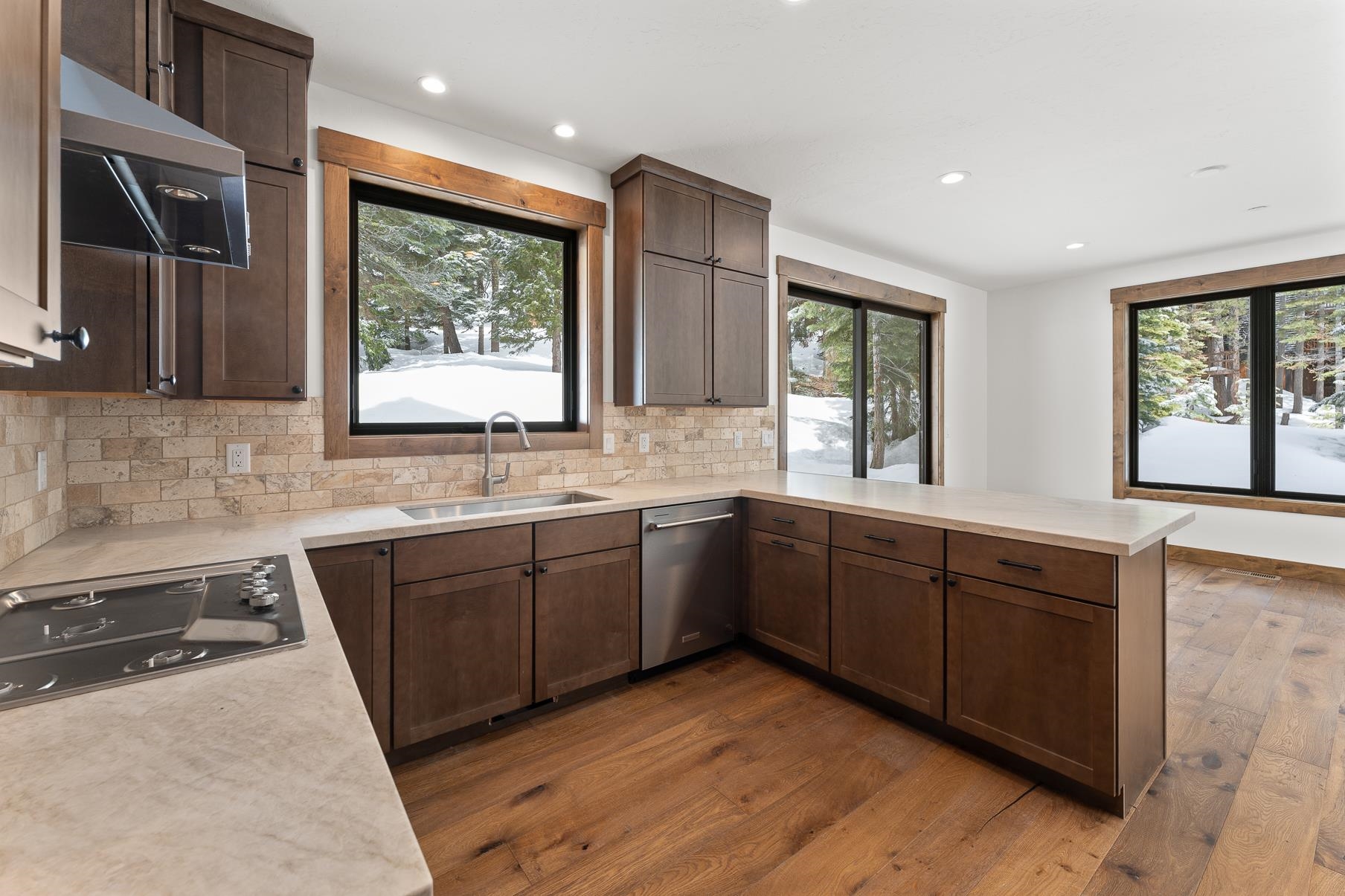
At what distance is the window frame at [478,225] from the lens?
2678 millimetres

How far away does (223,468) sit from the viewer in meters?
2.27

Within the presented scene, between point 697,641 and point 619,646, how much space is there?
0.45 metres

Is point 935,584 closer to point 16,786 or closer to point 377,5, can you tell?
point 16,786

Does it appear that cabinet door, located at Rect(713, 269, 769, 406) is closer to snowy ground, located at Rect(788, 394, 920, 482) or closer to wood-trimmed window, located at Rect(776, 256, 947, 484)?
wood-trimmed window, located at Rect(776, 256, 947, 484)

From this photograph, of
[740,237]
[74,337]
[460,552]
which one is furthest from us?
[740,237]

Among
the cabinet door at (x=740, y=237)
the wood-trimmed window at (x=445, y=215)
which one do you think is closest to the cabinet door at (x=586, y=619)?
the wood-trimmed window at (x=445, y=215)

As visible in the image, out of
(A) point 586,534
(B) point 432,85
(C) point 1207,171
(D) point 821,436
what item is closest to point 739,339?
(D) point 821,436

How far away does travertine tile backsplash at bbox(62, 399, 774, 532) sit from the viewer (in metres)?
2.06

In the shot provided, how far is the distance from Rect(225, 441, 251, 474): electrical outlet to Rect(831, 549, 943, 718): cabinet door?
2350 mm

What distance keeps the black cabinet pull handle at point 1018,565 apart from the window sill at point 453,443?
6.43 feet

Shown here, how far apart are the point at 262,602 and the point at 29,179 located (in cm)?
78

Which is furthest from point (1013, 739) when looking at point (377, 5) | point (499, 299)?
point (377, 5)

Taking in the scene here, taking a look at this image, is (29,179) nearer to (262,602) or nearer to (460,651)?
(262,602)

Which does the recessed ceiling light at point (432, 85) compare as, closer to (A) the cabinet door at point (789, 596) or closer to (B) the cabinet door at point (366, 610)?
(B) the cabinet door at point (366, 610)
